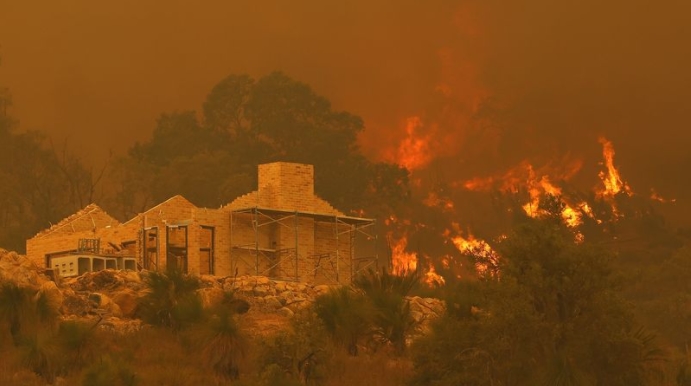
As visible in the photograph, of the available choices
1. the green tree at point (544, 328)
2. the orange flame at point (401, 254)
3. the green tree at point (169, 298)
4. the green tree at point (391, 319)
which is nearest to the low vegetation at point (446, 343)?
the green tree at point (544, 328)

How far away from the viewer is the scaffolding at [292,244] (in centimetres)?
5069

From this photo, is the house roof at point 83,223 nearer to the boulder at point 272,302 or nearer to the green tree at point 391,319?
the boulder at point 272,302

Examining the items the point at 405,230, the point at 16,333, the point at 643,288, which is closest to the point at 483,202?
the point at 405,230

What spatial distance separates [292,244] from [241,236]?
224 centimetres

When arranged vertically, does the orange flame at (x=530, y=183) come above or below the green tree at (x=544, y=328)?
above

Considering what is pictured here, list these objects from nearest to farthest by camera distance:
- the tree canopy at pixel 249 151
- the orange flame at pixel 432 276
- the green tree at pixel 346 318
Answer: the green tree at pixel 346 318 < the orange flame at pixel 432 276 < the tree canopy at pixel 249 151

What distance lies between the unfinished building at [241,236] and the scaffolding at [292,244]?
0.12ft

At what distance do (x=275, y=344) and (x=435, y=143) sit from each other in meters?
56.4

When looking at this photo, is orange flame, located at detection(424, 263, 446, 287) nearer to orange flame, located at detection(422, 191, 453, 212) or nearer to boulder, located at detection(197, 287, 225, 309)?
orange flame, located at detection(422, 191, 453, 212)

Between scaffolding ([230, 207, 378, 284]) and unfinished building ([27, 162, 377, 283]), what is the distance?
0.04 metres

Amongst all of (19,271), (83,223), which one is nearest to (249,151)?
(83,223)

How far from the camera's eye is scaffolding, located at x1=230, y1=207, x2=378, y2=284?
50.7m

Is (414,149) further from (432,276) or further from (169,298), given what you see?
(169,298)

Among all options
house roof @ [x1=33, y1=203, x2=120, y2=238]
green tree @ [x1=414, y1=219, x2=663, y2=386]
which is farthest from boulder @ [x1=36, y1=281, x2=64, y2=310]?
house roof @ [x1=33, y1=203, x2=120, y2=238]
